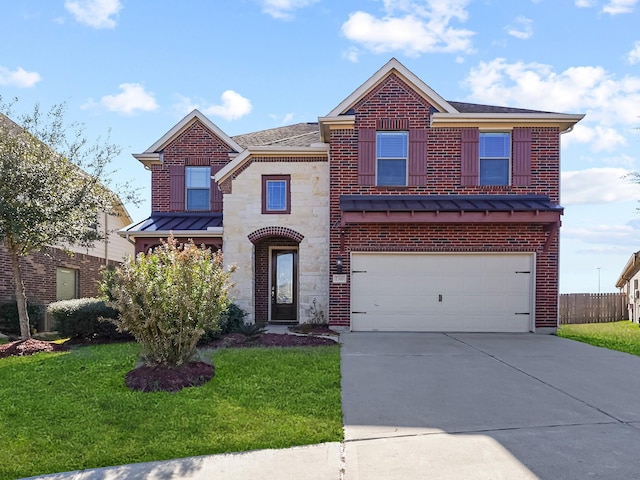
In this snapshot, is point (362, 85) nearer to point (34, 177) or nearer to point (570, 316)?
point (34, 177)

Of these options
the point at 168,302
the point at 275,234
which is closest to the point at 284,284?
the point at 275,234

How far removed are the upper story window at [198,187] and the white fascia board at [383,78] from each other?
5.86m

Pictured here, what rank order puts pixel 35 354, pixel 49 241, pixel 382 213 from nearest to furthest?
pixel 35 354, pixel 49 241, pixel 382 213

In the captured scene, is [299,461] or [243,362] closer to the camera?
[299,461]

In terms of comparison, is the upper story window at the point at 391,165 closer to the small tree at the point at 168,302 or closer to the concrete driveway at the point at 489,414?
the concrete driveway at the point at 489,414

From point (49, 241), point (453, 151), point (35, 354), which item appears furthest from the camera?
point (453, 151)

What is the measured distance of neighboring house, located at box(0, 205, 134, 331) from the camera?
1555 centimetres

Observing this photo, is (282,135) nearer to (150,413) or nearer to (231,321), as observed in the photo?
(231,321)

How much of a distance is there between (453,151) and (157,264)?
867 centimetres

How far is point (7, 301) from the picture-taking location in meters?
15.3

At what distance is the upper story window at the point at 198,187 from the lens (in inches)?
653

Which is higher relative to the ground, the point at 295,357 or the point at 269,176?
the point at 269,176

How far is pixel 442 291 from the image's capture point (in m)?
13.0

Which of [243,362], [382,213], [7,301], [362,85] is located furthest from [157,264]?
[7,301]
